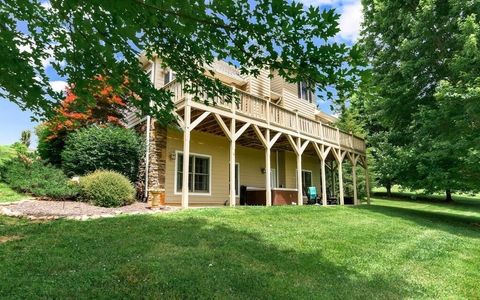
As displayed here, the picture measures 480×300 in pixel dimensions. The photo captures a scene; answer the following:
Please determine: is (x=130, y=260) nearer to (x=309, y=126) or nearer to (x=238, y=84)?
(x=309, y=126)

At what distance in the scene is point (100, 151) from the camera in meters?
11.0

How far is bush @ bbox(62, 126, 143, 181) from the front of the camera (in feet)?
35.8

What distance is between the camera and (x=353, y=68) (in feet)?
10.5

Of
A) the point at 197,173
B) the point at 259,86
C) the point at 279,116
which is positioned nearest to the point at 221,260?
the point at 197,173

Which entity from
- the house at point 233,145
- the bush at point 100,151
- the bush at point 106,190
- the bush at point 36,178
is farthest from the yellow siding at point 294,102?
the bush at point 36,178

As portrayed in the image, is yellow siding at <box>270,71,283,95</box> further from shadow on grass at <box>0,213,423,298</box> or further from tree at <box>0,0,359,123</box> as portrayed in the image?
tree at <box>0,0,359,123</box>

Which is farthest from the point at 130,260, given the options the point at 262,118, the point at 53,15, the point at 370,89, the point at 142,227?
the point at 262,118

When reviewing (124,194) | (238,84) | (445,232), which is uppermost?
(238,84)

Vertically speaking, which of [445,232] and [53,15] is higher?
[53,15]

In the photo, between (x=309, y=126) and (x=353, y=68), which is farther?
(x=309, y=126)

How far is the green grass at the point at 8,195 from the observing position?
9.67 m

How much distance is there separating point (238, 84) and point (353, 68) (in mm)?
13323

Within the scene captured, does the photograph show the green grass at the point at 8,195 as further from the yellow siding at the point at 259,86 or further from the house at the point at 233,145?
the yellow siding at the point at 259,86

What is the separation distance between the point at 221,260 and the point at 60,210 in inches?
209
